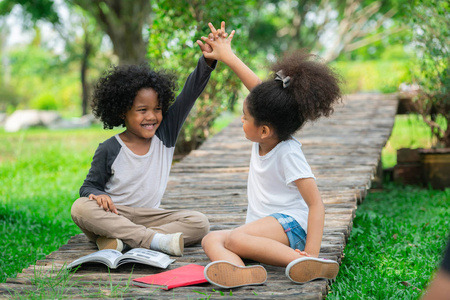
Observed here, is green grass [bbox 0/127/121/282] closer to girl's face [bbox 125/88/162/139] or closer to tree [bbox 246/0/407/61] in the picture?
girl's face [bbox 125/88/162/139]

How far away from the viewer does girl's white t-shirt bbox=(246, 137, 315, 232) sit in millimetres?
2900

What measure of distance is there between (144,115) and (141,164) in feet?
1.04

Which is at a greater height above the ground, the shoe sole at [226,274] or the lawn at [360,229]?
the shoe sole at [226,274]

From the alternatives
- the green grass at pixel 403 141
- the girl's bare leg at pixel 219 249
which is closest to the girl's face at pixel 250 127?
the girl's bare leg at pixel 219 249

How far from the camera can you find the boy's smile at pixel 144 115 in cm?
349

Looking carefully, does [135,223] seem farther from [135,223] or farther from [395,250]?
[395,250]

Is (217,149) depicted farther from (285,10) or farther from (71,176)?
(285,10)

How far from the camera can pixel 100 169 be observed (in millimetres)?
3418

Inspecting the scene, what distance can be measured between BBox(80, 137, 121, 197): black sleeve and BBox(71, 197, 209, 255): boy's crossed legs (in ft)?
0.31

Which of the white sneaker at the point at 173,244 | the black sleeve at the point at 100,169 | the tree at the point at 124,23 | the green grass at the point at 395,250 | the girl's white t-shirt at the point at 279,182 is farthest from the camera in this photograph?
the tree at the point at 124,23

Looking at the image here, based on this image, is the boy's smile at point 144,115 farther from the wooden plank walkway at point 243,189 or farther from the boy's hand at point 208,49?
the wooden plank walkway at point 243,189

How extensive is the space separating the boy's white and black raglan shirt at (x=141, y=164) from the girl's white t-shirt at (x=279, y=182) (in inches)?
29.2

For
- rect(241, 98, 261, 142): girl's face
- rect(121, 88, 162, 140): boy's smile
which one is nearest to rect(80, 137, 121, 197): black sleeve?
rect(121, 88, 162, 140): boy's smile

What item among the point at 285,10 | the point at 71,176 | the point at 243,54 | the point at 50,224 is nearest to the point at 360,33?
the point at 285,10
